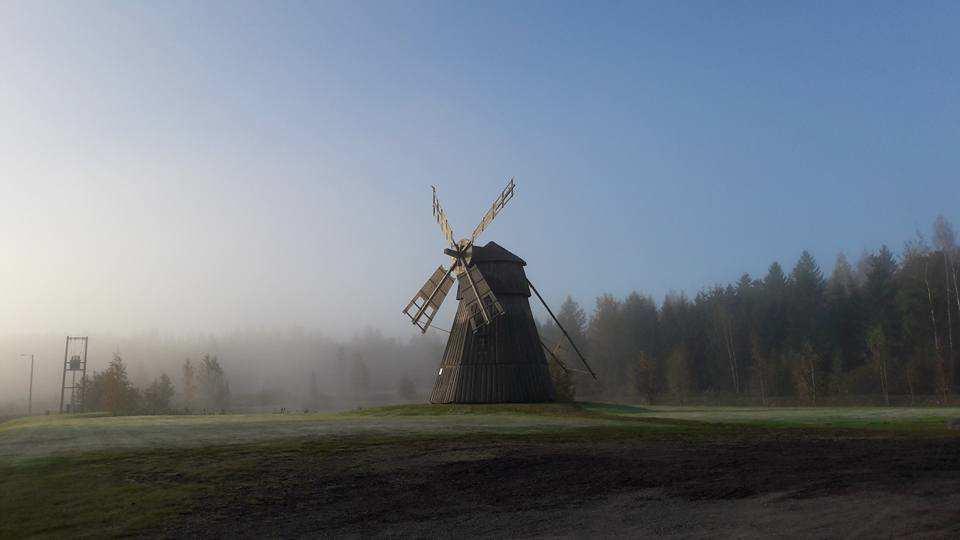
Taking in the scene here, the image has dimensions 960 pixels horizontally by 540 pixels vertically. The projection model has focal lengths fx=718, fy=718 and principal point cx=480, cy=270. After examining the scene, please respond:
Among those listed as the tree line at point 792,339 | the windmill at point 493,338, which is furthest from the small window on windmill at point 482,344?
the tree line at point 792,339

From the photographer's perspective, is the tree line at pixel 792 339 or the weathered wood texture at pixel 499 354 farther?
the tree line at pixel 792 339

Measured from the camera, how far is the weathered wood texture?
40.6 m

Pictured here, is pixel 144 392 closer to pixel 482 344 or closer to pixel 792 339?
pixel 482 344

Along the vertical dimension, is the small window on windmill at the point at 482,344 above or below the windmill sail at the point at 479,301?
below

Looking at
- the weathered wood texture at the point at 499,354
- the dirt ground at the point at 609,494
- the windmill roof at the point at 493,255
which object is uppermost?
the windmill roof at the point at 493,255

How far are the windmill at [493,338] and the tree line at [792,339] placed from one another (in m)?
5.79

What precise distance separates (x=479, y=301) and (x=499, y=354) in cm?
324

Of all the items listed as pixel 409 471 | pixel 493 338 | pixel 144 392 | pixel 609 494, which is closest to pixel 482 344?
pixel 493 338

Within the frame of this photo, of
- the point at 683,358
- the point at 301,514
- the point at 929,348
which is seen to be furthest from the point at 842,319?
the point at 301,514

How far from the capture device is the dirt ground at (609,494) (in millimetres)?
11078

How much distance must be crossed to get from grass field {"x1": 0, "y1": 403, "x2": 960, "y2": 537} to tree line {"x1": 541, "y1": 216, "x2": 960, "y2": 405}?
24544 mm

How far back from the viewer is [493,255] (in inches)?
1716

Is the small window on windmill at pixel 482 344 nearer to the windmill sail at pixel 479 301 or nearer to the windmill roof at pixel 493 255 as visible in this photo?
the windmill sail at pixel 479 301

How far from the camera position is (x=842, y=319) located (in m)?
86.0
